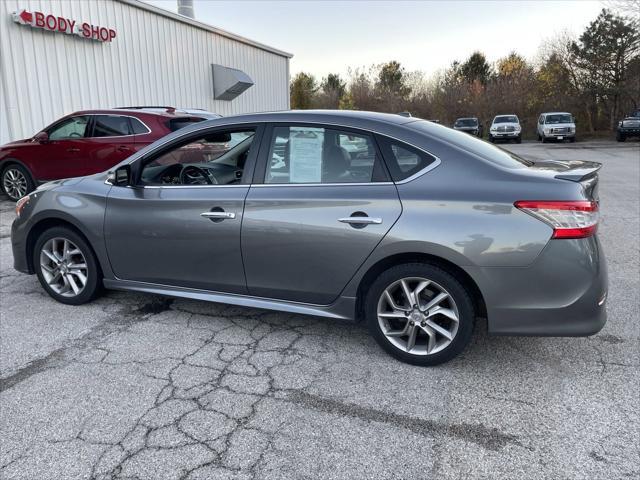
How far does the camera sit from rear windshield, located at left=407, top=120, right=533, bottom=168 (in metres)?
3.29

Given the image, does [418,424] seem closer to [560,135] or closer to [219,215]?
[219,215]

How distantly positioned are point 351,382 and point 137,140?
23.3ft

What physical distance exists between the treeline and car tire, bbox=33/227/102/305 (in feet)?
117

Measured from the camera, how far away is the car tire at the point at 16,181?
31.8ft

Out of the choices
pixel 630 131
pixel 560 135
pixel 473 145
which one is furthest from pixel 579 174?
pixel 630 131

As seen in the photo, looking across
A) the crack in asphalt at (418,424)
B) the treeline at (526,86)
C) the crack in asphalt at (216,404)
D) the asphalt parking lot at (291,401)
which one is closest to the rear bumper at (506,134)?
the treeline at (526,86)

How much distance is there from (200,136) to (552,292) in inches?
104

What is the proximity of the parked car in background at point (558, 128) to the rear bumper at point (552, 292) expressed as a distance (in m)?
28.7

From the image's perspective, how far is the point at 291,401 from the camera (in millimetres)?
2918

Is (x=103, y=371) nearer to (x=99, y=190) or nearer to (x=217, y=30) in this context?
(x=99, y=190)

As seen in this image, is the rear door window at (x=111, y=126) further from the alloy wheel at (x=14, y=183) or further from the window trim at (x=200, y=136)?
the window trim at (x=200, y=136)

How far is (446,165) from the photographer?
315cm

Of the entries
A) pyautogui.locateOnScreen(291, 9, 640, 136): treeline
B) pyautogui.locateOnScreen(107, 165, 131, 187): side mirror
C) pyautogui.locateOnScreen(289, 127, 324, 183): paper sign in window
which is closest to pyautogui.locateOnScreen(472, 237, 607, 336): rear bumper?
pyautogui.locateOnScreen(289, 127, 324, 183): paper sign in window

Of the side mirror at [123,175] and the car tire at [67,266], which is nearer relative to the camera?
the side mirror at [123,175]
